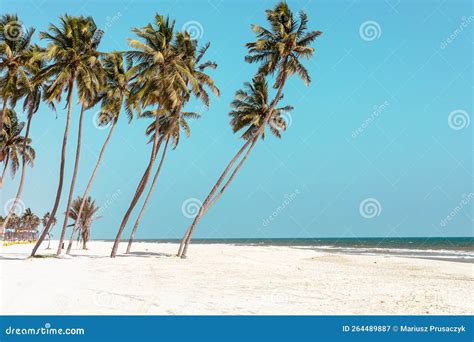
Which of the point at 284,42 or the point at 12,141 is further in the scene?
the point at 12,141

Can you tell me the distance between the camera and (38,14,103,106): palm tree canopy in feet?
71.9

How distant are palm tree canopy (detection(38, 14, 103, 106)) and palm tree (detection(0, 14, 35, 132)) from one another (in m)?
1.89

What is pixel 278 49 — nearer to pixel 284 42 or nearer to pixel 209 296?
pixel 284 42

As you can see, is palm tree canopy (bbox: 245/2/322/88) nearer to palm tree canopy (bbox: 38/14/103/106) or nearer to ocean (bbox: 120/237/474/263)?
palm tree canopy (bbox: 38/14/103/106)

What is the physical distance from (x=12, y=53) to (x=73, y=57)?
411cm

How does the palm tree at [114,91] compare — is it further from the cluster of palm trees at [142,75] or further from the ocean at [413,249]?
the ocean at [413,249]

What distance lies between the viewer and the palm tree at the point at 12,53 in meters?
22.8

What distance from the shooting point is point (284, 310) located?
8.76m

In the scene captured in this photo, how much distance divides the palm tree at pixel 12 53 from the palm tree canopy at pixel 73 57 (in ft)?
6.21

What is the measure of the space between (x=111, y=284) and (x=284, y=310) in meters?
5.51

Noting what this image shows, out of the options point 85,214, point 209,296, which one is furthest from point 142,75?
point 85,214

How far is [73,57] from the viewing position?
72.2ft
